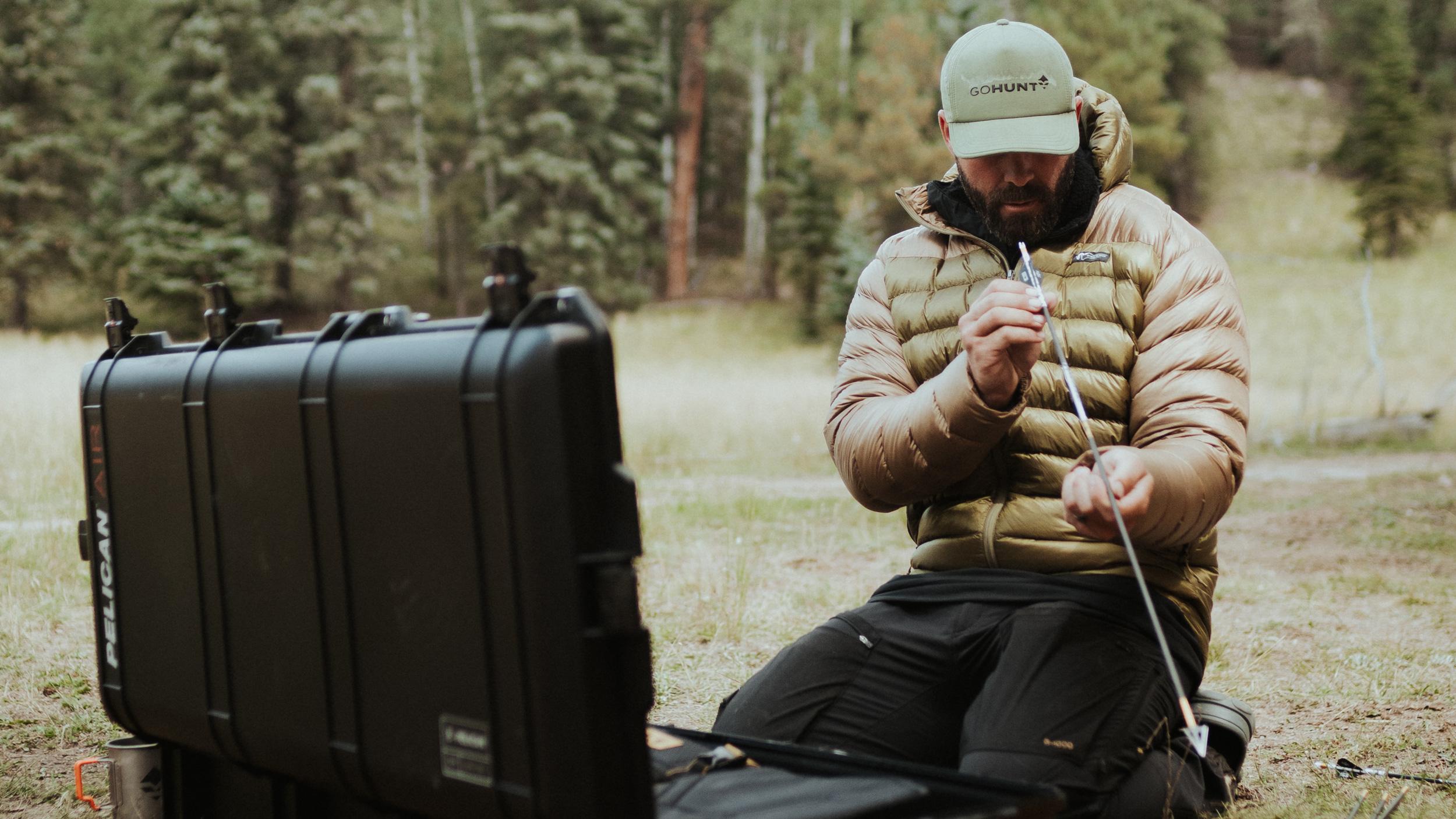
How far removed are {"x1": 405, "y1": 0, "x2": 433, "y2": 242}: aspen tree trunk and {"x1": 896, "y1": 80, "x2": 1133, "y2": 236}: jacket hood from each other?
3213 cm

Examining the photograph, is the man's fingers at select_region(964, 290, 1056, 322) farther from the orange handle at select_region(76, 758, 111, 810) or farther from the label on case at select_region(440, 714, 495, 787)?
the orange handle at select_region(76, 758, 111, 810)

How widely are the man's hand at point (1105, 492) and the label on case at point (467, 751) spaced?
1120 mm

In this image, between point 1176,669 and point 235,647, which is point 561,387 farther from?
point 1176,669

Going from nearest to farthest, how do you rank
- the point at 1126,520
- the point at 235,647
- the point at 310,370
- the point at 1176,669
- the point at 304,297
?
the point at 310,370, the point at 235,647, the point at 1126,520, the point at 1176,669, the point at 304,297

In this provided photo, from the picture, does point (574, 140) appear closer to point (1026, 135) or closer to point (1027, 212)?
point (1027, 212)

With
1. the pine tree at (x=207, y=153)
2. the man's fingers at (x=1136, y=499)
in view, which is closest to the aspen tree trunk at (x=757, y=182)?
the pine tree at (x=207, y=153)

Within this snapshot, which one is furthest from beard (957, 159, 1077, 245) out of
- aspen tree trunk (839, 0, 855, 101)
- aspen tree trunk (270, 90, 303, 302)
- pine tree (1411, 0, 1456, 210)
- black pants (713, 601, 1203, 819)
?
pine tree (1411, 0, 1456, 210)

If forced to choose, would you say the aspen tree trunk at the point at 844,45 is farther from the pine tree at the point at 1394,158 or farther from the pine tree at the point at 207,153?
the pine tree at the point at 1394,158

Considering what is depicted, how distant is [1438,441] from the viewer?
14.2m

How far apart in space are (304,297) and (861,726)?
114ft

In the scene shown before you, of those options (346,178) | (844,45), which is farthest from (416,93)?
(844,45)

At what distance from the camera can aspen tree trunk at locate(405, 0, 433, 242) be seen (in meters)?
34.1

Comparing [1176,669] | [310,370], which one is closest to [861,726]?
[1176,669]

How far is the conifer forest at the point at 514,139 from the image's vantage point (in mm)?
31141
